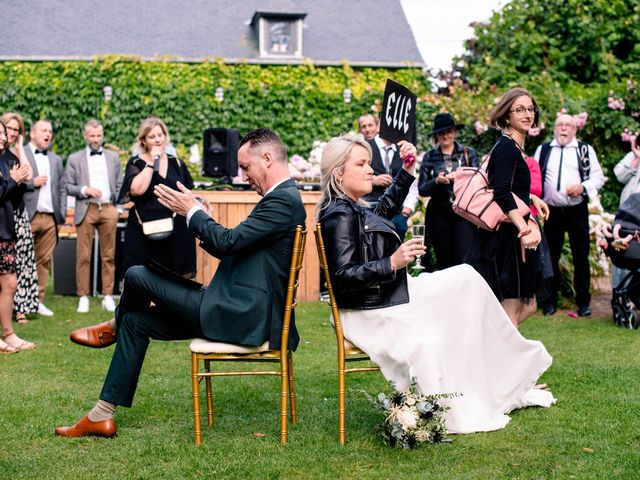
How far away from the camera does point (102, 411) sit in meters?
4.93

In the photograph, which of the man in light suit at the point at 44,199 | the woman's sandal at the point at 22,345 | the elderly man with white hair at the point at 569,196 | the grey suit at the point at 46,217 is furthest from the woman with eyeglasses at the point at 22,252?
the elderly man with white hair at the point at 569,196

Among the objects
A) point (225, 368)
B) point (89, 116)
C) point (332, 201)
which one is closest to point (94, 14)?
point (89, 116)

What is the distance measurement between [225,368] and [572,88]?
1134 cm

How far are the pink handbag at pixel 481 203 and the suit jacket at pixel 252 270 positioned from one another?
1429 millimetres

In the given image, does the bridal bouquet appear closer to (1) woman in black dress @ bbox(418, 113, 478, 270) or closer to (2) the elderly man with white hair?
(1) woman in black dress @ bbox(418, 113, 478, 270)

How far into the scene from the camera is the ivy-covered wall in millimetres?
20203

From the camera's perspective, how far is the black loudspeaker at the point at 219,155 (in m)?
12.4

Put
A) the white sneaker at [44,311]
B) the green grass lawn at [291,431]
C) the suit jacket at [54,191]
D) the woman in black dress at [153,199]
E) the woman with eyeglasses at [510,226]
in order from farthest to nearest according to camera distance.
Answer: the suit jacket at [54,191] → the white sneaker at [44,311] → the woman in black dress at [153,199] → the woman with eyeglasses at [510,226] → the green grass lawn at [291,431]

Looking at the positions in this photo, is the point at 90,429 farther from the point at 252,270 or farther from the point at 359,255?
the point at 359,255

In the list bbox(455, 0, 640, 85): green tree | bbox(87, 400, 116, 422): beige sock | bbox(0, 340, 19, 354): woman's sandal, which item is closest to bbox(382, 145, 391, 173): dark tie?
bbox(0, 340, 19, 354): woman's sandal

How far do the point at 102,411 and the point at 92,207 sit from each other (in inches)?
234

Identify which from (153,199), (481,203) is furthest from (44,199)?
(481,203)

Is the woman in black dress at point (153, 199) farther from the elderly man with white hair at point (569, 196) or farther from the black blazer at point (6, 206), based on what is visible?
the elderly man with white hair at point (569, 196)

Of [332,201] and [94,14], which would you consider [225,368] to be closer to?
[332,201]
